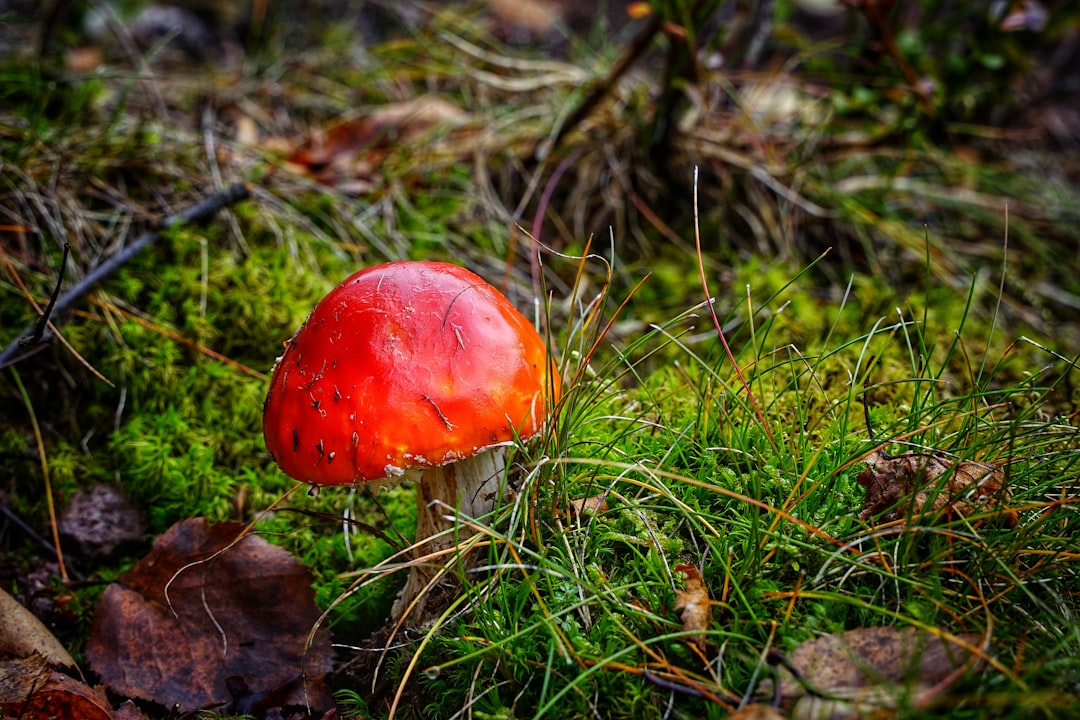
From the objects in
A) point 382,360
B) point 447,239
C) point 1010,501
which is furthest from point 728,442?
point 447,239

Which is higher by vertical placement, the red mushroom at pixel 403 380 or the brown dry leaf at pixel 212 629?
the red mushroom at pixel 403 380

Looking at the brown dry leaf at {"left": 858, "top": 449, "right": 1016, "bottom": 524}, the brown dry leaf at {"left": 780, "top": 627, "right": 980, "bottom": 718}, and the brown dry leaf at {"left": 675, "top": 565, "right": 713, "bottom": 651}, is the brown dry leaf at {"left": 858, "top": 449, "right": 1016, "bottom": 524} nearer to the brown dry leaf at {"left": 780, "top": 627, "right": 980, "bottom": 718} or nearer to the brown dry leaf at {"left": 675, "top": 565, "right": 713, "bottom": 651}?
the brown dry leaf at {"left": 780, "top": 627, "right": 980, "bottom": 718}

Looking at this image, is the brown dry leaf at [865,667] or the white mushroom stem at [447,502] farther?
the white mushroom stem at [447,502]

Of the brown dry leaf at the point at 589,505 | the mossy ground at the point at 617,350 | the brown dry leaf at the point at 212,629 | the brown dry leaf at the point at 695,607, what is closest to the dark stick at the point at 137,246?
the mossy ground at the point at 617,350

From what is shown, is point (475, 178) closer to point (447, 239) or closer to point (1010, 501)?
point (447, 239)

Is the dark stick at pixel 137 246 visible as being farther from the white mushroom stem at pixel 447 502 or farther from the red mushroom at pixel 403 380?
the white mushroom stem at pixel 447 502

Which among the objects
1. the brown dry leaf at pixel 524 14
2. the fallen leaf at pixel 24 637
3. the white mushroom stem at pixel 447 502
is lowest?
the fallen leaf at pixel 24 637

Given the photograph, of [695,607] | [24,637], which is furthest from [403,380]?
[24,637]
